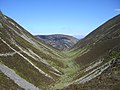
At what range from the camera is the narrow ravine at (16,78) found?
46.1m

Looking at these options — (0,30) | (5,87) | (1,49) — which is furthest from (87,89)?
(0,30)

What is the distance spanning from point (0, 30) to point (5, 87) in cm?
4244

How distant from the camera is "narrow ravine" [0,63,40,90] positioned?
46.1 meters

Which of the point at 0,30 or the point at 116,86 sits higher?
the point at 116,86

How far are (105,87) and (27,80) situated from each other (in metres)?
20.9

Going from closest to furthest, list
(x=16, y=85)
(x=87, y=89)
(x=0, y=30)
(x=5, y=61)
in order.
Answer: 1. (x=87, y=89)
2. (x=16, y=85)
3. (x=5, y=61)
4. (x=0, y=30)

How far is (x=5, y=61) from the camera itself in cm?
5534

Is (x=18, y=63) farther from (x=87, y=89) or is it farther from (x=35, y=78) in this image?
(x=87, y=89)

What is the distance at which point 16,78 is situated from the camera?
48406mm

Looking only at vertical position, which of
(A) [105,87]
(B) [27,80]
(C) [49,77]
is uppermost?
(A) [105,87]

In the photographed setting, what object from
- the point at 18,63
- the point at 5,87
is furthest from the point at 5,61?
the point at 5,87

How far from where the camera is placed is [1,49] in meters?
61.2

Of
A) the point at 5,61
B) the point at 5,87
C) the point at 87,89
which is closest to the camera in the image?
the point at 87,89

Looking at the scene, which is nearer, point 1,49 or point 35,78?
point 35,78
